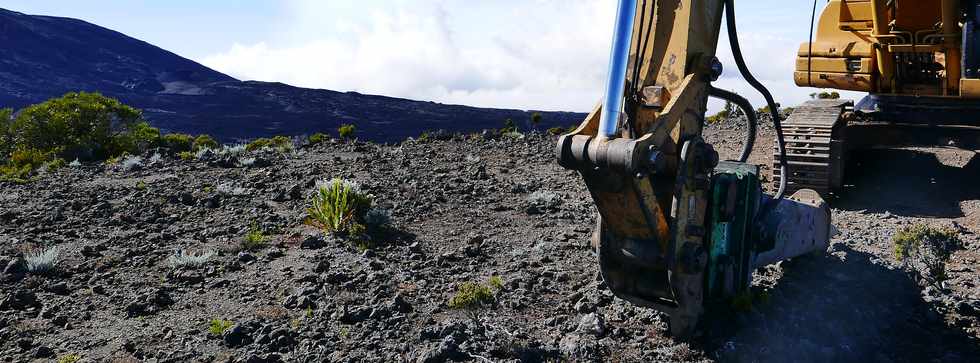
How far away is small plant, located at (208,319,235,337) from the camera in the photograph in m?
5.76

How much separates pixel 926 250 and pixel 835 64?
3.70m

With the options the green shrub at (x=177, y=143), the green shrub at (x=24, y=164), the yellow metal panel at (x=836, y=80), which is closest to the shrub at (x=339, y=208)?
the yellow metal panel at (x=836, y=80)

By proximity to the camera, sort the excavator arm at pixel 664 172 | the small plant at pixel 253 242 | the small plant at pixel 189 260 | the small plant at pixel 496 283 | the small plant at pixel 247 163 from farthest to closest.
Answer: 1. the small plant at pixel 247 163
2. the small plant at pixel 253 242
3. the small plant at pixel 189 260
4. the small plant at pixel 496 283
5. the excavator arm at pixel 664 172

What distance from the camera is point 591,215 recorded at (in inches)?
355

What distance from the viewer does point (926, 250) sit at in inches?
285

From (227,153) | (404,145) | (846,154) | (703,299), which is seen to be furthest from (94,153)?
(703,299)

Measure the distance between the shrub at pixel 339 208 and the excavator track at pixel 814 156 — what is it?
466 centimetres

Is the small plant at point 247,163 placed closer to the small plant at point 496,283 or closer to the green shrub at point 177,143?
the green shrub at point 177,143

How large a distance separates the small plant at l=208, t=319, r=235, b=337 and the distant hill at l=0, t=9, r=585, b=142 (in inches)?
2132

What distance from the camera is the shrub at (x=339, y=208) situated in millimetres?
8594

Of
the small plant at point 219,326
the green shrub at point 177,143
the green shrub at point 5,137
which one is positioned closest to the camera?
the small plant at point 219,326

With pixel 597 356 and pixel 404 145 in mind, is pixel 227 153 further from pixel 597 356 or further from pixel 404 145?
pixel 597 356

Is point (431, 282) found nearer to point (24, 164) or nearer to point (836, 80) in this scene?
point (836, 80)

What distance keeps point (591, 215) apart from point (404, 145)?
7362mm
